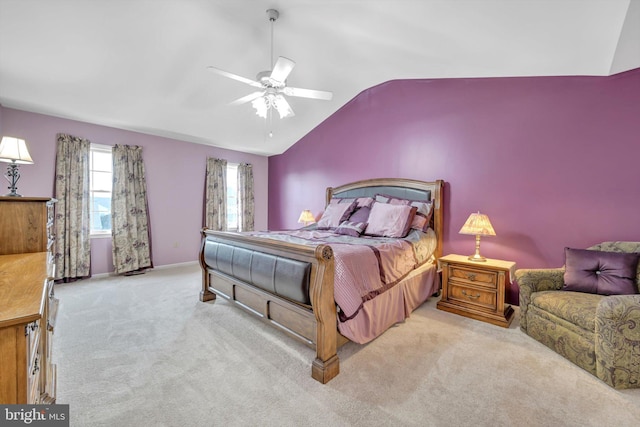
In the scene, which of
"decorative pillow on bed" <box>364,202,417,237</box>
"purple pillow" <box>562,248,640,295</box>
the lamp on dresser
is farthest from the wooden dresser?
"purple pillow" <box>562,248,640,295</box>

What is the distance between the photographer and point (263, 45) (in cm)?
296

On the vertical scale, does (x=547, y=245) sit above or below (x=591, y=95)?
below

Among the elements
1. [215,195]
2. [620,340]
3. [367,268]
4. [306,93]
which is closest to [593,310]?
[620,340]

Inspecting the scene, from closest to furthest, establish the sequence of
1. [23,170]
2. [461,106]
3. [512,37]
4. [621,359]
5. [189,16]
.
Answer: [621,359], [512,37], [189,16], [461,106], [23,170]

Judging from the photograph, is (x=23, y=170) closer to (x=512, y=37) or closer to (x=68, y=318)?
(x=68, y=318)

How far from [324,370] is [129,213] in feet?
14.0

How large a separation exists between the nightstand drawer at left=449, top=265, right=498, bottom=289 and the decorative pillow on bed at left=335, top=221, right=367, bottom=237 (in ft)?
3.53

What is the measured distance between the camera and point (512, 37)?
91.6 inches

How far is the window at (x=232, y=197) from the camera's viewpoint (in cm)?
592

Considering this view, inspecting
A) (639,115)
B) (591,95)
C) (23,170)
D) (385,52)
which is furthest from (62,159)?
(639,115)

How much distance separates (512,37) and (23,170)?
5869 mm

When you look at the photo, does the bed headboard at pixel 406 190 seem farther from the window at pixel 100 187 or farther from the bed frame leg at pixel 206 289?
the window at pixel 100 187

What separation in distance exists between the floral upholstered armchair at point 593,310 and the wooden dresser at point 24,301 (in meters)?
2.83

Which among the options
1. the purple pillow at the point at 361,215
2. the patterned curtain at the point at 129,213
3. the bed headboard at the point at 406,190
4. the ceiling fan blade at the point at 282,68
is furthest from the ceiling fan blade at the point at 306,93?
the patterned curtain at the point at 129,213
